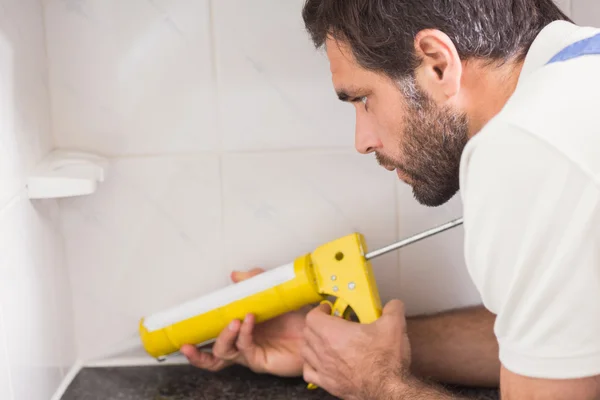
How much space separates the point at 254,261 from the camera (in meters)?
1.26

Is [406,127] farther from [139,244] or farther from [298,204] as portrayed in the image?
[139,244]

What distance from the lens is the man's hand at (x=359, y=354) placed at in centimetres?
104

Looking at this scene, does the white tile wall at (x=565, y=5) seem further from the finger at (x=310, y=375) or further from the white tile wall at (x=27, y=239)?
the white tile wall at (x=27, y=239)

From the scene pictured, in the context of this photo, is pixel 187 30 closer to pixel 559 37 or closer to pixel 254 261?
pixel 254 261

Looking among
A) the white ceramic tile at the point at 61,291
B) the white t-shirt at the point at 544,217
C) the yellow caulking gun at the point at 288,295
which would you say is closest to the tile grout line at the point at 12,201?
the white ceramic tile at the point at 61,291

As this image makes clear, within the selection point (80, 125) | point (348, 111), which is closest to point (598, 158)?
point (348, 111)

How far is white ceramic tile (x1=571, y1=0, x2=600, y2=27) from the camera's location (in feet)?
3.89

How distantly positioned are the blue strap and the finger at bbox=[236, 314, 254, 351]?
0.57m

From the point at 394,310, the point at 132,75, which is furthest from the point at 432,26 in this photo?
the point at 132,75

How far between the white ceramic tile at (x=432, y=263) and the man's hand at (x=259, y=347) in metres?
0.18

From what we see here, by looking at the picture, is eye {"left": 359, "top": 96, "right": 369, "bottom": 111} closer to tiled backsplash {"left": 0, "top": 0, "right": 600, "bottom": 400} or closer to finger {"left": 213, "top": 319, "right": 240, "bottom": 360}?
tiled backsplash {"left": 0, "top": 0, "right": 600, "bottom": 400}

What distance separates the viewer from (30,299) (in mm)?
1062

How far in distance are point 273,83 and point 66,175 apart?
334 millimetres

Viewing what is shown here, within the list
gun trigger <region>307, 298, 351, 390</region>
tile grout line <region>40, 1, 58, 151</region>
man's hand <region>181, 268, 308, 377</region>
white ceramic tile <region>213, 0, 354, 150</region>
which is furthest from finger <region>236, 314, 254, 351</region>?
tile grout line <region>40, 1, 58, 151</region>
